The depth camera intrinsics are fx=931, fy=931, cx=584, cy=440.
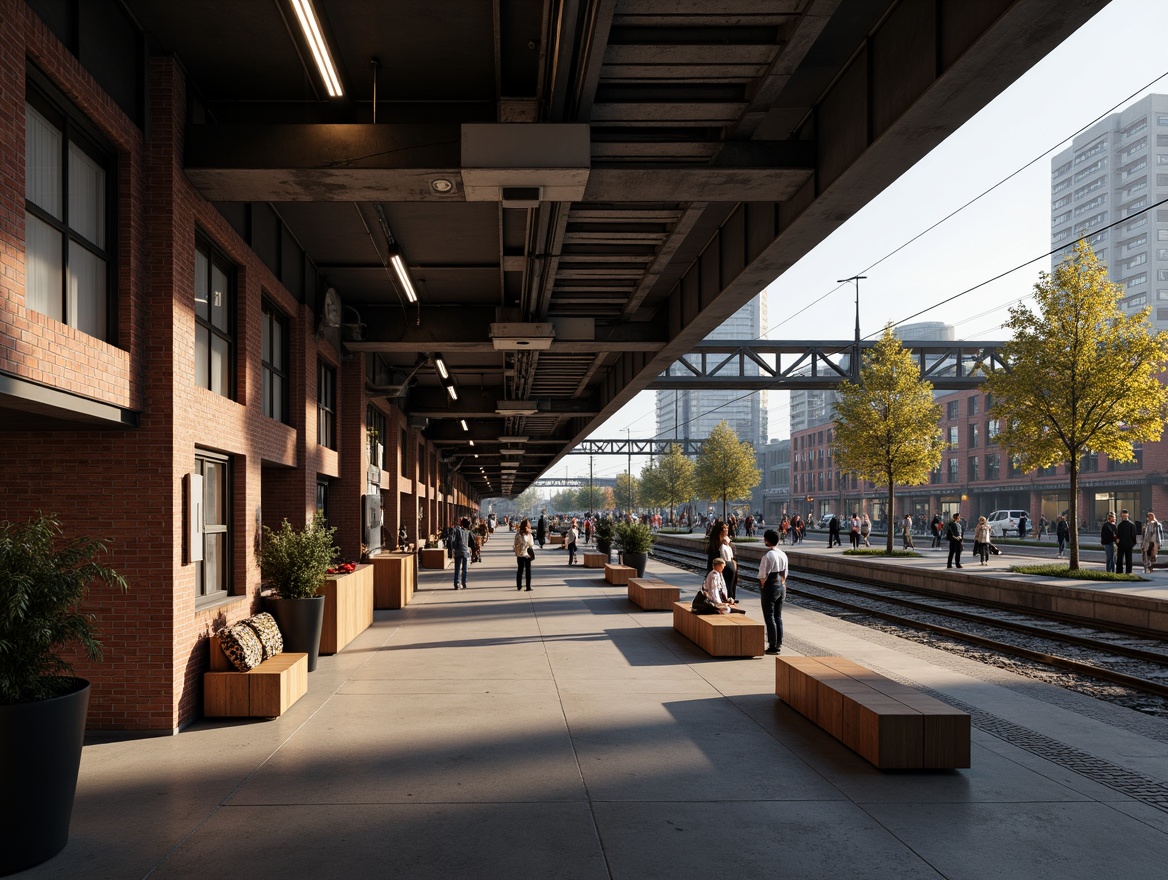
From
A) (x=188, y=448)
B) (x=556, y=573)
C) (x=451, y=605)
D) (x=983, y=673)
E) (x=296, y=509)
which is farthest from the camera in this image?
(x=556, y=573)

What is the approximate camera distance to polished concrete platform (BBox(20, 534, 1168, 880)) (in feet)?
17.9

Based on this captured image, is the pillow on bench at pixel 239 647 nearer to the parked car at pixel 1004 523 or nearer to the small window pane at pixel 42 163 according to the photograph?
the small window pane at pixel 42 163

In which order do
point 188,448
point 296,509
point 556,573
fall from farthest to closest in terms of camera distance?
point 556,573 → point 296,509 → point 188,448

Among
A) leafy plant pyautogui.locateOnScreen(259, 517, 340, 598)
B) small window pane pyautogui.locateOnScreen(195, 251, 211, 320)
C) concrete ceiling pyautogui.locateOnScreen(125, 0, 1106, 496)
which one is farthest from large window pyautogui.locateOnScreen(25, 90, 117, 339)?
Result: leafy plant pyautogui.locateOnScreen(259, 517, 340, 598)

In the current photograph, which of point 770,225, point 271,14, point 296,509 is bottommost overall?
point 296,509

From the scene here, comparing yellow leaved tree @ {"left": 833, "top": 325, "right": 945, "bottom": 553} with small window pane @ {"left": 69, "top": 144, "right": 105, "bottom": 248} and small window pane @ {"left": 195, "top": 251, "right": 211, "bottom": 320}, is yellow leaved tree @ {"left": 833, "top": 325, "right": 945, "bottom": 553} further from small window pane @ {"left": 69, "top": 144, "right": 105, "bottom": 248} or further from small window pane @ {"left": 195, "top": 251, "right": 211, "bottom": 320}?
small window pane @ {"left": 69, "top": 144, "right": 105, "bottom": 248}

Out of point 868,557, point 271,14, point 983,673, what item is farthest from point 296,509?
point 868,557

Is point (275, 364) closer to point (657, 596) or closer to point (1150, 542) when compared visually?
point (657, 596)

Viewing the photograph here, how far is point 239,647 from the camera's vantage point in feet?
31.4

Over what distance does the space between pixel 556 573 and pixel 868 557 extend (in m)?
13.7

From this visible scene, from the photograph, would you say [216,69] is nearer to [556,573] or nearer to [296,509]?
[296,509]

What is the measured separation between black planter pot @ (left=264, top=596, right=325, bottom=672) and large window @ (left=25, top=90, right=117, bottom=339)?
452 cm

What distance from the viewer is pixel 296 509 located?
14.7 metres

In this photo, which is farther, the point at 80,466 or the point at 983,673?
the point at 983,673
